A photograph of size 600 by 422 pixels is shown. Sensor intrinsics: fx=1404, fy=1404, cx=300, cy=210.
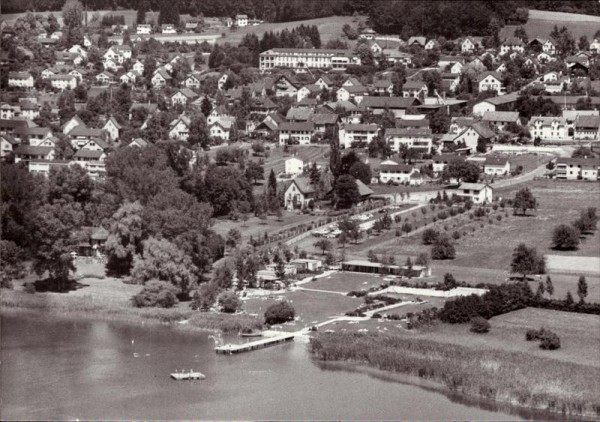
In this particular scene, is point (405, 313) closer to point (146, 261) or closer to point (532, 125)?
point (146, 261)

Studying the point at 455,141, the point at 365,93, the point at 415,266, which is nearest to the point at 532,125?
the point at 455,141

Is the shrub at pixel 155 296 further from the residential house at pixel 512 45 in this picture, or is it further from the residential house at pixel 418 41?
the residential house at pixel 418 41

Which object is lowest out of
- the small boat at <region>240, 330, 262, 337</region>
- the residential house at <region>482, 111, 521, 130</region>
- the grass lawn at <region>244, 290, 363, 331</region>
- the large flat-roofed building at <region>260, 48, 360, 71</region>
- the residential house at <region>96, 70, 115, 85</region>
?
the small boat at <region>240, 330, 262, 337</region>

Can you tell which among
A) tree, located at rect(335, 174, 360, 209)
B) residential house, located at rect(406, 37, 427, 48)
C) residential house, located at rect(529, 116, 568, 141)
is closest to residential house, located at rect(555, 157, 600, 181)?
residential house, located at rect(529, 116, 568, 141)

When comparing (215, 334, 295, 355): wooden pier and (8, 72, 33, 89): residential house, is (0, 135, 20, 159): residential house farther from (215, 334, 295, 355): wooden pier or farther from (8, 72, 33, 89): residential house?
(215, 334, 295, 355): wooden pier

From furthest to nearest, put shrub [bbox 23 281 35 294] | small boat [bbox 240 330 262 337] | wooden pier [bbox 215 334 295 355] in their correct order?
1. shrub [bbox 23 281 35 294]
2. small boat [bbox 240 330 262 337]
3. wooden pier [bbox 215 334 295 355]

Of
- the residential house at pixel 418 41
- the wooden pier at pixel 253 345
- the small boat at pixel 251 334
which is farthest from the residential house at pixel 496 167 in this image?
the residential house at pixel 418 41
